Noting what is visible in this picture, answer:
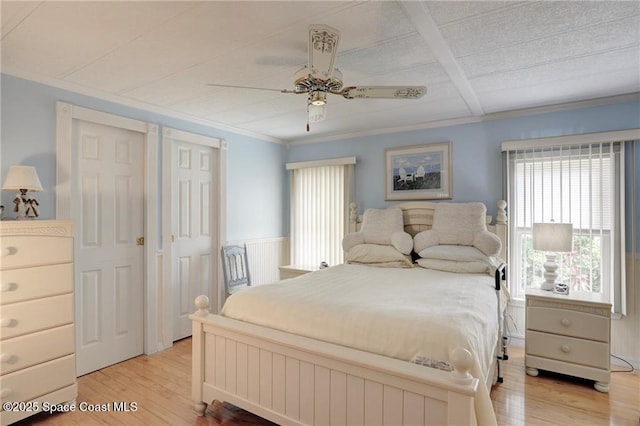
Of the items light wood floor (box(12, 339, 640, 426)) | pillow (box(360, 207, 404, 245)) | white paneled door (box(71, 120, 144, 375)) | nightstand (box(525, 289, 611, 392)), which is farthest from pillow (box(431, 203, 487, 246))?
white paneled door (box(71, 120, 144, 375))

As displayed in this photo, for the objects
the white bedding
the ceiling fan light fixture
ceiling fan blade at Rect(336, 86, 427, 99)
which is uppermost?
ceiling fan blade at Rect(336, 86, 427, 99)

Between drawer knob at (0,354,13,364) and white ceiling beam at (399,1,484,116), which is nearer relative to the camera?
white ceiling beam at (399,1,484,116)

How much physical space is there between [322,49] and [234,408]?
2.38 m

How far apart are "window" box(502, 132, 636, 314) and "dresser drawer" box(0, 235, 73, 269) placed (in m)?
3.85

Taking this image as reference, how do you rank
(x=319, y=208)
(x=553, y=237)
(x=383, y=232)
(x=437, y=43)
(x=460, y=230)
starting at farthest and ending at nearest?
(x=319, y=208), (x=383, y=232), (x=460, y=230), (x=553, y=237), (x=437, y=43)

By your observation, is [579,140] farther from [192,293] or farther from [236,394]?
[192,293]

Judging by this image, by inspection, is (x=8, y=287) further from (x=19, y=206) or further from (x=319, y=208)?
(x=319, y=208)

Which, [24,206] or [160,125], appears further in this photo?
[160,125]

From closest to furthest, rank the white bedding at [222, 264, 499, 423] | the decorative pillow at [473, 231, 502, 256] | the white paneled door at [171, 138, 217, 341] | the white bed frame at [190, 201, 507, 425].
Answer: the white bed frame at [190, 201, 507, 425]
the white bedding at [222, 264, 499, 423]
the decorative pillow at [473, 231, 502, 256]
the white paneled door at [171, 138, 217, 341]

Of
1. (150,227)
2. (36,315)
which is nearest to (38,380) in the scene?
(36,315)

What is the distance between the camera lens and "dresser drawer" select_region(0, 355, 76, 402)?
2.07 metres

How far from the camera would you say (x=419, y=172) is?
13.0ft

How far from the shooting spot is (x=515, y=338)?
11.3 ft

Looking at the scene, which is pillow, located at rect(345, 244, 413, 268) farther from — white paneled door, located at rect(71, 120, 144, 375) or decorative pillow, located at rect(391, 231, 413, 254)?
white paneled door, located at rect(71, 120, 144, 375)
